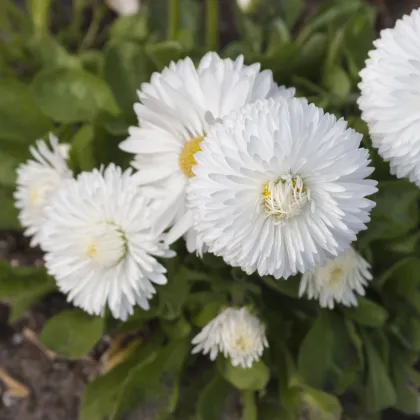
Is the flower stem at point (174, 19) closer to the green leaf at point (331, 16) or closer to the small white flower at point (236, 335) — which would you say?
the green leaf at point (331, 16)

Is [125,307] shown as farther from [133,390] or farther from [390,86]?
[390,86]

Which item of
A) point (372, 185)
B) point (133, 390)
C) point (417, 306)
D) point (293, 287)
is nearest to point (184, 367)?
point (133, 390)

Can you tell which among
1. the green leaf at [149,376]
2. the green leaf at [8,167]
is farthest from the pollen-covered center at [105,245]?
the green leaf at [8,167]

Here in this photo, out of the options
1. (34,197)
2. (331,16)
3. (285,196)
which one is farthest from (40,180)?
(331,16)

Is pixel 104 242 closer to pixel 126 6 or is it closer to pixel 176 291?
pixel 176 291

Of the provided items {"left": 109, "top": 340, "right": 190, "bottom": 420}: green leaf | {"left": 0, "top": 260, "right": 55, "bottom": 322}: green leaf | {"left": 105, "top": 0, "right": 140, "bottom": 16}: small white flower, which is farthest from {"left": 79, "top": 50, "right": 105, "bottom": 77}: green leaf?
{"left": 109, "top": 340, "right": 190, "bottom": 420}: green leaf

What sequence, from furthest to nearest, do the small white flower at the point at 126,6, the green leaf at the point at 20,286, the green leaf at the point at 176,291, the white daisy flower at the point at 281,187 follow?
the small white flower at the point at 126,6, the green leaf at the point at 20,286, the green leaf at the point at 176,291, the white daisy flower at the point at 281,187
